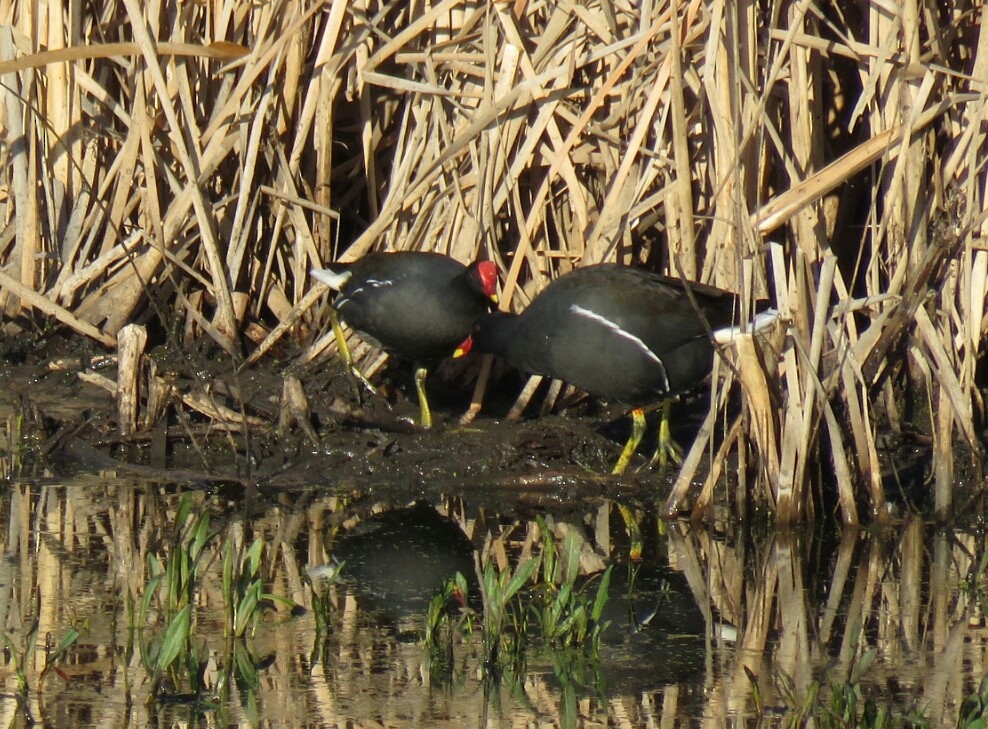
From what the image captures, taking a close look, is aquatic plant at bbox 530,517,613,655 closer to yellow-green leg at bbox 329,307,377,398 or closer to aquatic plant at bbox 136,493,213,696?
aquatic plant at bbox 136,493,213,696

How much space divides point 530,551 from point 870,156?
6.16ft

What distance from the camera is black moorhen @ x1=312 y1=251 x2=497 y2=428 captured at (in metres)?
5.93

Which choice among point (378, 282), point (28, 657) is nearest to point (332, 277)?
point (378, 282)

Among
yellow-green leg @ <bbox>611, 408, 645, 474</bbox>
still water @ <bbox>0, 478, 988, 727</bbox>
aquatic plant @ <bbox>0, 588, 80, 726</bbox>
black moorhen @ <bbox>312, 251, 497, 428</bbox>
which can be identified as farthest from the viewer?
black moorhen @ <bbox>312, 251, 497, 428</bbox>

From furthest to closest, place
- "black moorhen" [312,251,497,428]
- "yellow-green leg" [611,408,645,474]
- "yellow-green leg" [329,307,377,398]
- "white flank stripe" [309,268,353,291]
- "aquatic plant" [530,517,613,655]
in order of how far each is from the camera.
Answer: "yellow-green leg" [329,307,377,398]
"white flank stripe" [309,268,353,291]
"black moorhen" [312,251,497,428]
"yellow-green leg" [611,408,645,474]
"aquatic plant" [530,517,613,655]

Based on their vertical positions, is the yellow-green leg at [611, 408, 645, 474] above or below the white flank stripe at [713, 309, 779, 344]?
below

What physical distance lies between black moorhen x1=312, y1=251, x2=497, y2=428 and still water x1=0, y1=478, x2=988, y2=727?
0.84 meters

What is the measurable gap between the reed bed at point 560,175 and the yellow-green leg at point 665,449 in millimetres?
219

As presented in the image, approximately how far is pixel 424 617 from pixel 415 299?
2082 millimetres

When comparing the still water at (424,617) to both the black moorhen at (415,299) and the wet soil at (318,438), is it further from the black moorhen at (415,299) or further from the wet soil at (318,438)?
the black moorhen at (415,299)

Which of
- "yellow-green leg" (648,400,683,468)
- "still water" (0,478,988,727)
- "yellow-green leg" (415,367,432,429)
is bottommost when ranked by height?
"still water" (0,478,988,727)

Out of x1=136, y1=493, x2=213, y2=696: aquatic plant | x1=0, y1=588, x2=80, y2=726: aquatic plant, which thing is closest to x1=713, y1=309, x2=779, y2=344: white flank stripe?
x1=136, y1=493, x2=213, y2=696: aquatic plant

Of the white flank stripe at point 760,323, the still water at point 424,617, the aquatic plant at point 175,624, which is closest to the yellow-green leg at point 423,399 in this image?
the still water at point 424,617

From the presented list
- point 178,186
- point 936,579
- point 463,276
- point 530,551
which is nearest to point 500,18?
point 463,276
